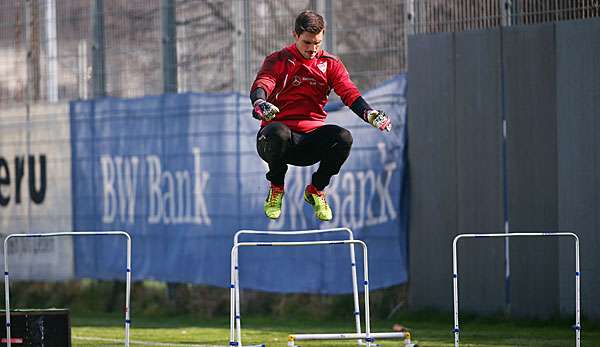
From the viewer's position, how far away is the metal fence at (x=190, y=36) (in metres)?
16.5

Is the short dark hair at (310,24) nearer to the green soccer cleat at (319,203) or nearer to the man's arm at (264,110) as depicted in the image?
the man's arm at (264,110)

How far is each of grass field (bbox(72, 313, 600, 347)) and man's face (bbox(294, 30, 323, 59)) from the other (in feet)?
16.9

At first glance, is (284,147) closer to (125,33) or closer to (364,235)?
(364,235)

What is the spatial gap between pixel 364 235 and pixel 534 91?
9.68ft

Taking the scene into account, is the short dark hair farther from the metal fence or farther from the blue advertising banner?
the blue advertising banner

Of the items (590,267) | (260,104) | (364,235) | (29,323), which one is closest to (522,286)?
(590,267)

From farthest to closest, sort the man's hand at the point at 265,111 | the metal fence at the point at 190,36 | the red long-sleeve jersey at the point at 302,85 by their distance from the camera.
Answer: the metal fence at the point at 190,36, the red long-sleeve jersey at the point at 302,85, the man's hand at the point at 265,111

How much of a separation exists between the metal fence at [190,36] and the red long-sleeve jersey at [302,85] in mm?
6501

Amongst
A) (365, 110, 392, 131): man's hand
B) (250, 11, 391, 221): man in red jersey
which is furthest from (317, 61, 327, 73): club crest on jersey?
(365, 110, 392, 131): man's hand

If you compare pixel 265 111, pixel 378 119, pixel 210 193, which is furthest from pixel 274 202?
pixel 210 193

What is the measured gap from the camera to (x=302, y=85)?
31.0ft

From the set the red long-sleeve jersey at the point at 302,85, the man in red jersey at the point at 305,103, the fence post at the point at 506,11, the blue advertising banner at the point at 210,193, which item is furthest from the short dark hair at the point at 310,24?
the blue advertising banner at the point at 210,193

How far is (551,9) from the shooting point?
51.2ft

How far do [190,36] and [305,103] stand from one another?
908cm
